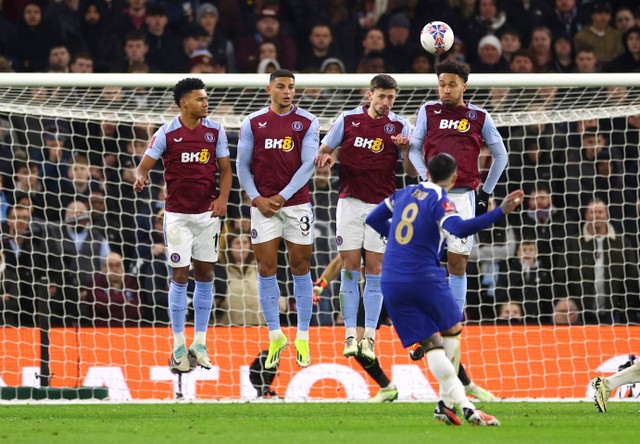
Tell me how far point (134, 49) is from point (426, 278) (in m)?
8.49

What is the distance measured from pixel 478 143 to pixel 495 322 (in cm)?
333

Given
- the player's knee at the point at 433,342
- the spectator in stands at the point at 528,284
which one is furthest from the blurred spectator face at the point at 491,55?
the player's knee at the point at 433,342

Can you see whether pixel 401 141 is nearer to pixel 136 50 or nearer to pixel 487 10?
pixel 136 50

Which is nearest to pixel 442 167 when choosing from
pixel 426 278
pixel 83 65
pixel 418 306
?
pixel 426 278

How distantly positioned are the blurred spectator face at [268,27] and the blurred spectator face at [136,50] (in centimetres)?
166

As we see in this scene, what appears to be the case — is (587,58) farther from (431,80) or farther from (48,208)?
(48,208)

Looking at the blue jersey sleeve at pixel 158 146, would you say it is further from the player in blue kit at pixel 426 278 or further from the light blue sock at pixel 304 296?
the player in blue kit at pixel 426 278

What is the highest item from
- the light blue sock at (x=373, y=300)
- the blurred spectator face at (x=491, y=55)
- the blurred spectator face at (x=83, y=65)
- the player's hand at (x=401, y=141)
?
the blurred spectator face at (x=491, y=55)

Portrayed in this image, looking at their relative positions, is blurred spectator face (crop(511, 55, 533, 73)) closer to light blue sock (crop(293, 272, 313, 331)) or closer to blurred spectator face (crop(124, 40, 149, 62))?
blurred spectator face (crop(124, 40, 149, 62))

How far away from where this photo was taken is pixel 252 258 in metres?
14.8

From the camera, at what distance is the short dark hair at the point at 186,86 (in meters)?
11.4

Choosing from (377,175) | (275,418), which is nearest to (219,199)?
(377,175)

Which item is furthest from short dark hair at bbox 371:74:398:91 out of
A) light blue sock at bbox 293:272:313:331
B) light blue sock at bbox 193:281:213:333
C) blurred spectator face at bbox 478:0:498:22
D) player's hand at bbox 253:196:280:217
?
blurred spectator face at bbox 478:0:498:22

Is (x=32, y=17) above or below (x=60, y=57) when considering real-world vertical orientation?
above
